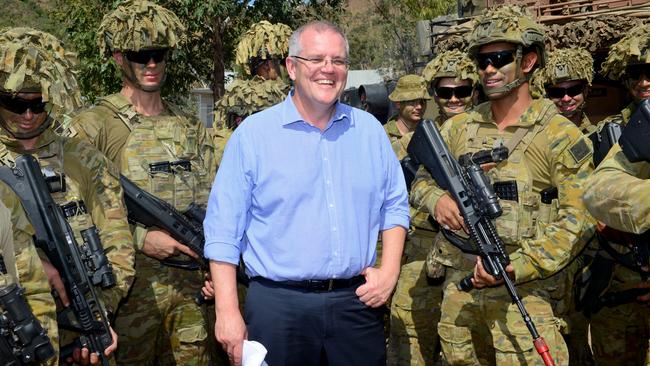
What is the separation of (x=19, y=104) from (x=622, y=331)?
3.98 meters

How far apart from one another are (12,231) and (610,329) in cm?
384

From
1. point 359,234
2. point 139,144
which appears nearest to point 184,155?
point 139,144

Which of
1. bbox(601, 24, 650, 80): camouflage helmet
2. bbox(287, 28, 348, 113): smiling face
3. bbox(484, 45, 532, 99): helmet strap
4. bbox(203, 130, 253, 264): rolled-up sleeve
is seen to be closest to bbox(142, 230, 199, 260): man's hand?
bbox(203, 130, 253, 264): rolled-up sleeve

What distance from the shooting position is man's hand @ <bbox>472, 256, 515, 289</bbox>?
13.3 feet

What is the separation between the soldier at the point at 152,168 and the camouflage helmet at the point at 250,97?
80 centimetres

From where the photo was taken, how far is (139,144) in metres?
4.74

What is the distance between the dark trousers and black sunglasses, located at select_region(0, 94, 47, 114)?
4.55ft

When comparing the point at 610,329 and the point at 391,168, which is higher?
the point at 391,168

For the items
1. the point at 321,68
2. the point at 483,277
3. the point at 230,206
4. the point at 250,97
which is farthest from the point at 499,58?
the point at 250,97

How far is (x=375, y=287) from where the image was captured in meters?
3.41

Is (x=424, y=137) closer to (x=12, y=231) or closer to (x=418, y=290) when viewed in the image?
(x=418, y=290)

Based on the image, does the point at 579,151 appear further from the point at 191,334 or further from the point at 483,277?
the point at 191,334

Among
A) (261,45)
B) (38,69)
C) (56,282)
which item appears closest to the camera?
(56,282)

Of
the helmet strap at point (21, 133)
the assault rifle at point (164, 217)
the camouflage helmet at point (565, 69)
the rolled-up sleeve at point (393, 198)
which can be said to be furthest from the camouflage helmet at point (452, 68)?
the helmet strap at point (21, 133)
